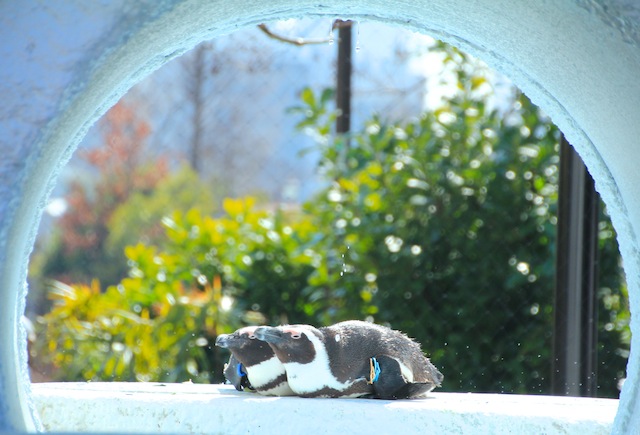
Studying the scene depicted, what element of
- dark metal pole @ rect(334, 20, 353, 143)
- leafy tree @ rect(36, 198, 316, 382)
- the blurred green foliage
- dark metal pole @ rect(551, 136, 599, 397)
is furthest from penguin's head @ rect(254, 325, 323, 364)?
dark metal pole @ rect(334, 20, 353, 143)

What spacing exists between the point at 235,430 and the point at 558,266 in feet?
5.07

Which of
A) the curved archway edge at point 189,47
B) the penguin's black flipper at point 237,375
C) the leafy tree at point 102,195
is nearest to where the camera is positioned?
the curved archway edge at point 189,47

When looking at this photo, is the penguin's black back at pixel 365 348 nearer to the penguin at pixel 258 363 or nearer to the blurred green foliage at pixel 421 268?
the penguin at pixel 258 363

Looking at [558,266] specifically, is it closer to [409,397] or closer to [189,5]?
[409,397]

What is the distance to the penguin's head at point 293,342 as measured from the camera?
157 cm

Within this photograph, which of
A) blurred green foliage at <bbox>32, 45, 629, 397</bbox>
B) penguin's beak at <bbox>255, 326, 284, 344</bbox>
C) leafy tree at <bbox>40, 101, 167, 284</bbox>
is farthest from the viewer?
leafy tree at <bbox>40, 101, 167, 284</bbox>

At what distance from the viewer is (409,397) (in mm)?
1641

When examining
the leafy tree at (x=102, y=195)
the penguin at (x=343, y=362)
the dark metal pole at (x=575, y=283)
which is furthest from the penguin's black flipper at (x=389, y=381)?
the leafy tree at (x=102, y=195)

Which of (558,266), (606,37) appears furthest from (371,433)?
(558,266)

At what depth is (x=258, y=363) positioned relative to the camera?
1.64m

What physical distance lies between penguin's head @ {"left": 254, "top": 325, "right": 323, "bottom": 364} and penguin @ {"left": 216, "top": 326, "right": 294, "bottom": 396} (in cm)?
5

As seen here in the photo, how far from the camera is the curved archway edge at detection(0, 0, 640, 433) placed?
0.84 meters

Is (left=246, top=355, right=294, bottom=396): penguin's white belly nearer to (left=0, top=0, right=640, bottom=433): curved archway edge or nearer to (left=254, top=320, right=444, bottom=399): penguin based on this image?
(left=254, top=320, right=444, bottom=399): penguin

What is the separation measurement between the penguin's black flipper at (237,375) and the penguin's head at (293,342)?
0.50 ft
